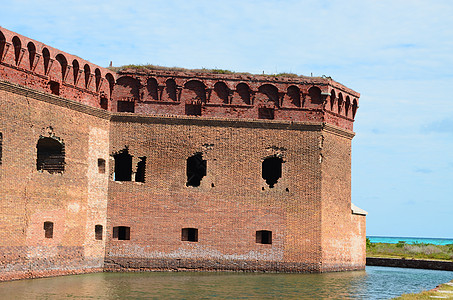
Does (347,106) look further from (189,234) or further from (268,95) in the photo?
(189,234)

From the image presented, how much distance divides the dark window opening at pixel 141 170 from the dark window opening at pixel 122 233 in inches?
78.7

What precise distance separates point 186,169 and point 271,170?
404cm

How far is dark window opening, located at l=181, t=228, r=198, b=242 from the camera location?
24.0 m

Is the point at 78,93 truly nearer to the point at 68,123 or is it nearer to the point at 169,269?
the point at 68,123

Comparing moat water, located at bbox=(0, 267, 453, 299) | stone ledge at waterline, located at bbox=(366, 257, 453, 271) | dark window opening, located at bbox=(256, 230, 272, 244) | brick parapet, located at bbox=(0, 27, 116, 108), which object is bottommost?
moat water, located at bbox=(0, 267, 453, 299)

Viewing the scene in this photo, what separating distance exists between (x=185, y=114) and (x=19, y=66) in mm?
6821

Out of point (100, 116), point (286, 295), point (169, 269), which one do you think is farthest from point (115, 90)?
point (286, 295)

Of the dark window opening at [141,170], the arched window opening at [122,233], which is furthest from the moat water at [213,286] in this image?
the dark window opening at [141,170]

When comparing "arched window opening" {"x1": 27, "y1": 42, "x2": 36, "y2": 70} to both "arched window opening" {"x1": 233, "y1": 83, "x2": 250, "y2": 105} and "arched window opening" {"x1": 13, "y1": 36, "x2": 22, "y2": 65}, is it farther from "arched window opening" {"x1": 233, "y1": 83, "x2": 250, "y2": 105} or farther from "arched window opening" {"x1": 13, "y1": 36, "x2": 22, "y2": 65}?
"arched window opening" {"x1": 233, "y1": 83, "x2": 250, "y2": 105}

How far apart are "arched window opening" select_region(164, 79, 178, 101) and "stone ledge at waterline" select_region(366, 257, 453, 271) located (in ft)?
46.4

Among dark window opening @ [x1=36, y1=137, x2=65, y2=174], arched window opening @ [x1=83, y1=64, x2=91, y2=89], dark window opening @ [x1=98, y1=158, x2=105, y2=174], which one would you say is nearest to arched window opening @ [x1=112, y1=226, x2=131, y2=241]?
dark window opening @ [x1=98, y1=158, x2=105, y2=174]

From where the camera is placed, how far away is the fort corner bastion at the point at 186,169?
73.0ft

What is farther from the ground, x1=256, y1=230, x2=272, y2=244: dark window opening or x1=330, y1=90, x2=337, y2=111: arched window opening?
x1=330, y1=90, x2=337, y2=111: arched window opening

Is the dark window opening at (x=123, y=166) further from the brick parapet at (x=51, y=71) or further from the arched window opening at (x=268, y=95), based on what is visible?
the arched window opening at (x=268, y=95)
